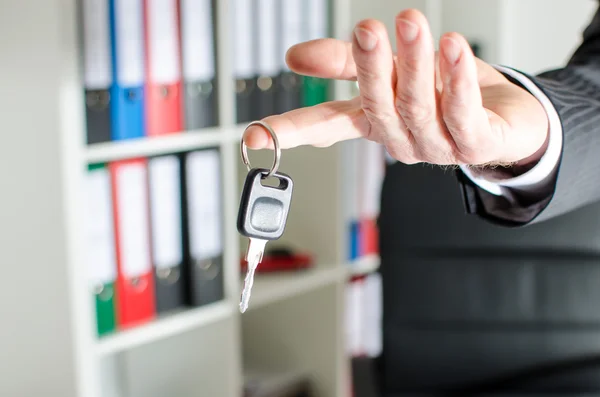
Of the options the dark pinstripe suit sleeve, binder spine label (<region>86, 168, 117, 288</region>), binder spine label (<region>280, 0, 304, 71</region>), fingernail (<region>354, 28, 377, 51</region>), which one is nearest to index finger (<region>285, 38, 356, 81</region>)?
fingernail (<region>354, 28, 377, 51</region>)

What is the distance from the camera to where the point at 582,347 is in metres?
1.57

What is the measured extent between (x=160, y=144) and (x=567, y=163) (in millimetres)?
954

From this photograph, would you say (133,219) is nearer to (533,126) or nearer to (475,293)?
(475,293)

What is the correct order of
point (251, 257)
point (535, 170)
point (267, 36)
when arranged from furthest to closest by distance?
point (267, 36) < point (535, 170) < point (251, 257)

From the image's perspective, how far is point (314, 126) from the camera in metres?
0.74

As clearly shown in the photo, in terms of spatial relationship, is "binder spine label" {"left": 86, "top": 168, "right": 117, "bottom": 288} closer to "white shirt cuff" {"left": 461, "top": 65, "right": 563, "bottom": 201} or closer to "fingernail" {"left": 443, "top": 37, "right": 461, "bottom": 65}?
"white shirt cuff" {"left": 461, "top": 65, "right": 563, "bottom": 201}

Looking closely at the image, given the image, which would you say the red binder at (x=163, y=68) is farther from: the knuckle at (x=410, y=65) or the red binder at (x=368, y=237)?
the knuckle at (x=410, y=65)

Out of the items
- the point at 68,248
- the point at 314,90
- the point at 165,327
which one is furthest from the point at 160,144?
the point at 314,90

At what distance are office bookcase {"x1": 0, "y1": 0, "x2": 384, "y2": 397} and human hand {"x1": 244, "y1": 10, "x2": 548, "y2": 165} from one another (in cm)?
80

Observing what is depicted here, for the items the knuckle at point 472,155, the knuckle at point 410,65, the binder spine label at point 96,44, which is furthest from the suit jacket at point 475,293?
the knuckle at point 410,65

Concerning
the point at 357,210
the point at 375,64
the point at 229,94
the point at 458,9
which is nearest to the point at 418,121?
the point at 375,64

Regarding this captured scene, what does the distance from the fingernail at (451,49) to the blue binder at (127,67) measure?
102 cm

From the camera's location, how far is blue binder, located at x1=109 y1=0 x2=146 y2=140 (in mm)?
1520

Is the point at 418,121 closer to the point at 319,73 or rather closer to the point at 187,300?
the point at 319,73
